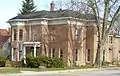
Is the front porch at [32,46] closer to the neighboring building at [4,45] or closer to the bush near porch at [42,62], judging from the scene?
the neighboring building at [4,45]

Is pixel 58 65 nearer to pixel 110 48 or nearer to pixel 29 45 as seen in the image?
pixel 29 45

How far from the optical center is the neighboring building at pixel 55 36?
2144 inches

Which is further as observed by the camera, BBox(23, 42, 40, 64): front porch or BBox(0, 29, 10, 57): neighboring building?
BBox(0, 29, 10, 57): neighboring building

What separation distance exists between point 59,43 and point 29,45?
5146mm

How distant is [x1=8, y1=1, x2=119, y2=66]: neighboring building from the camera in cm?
5447

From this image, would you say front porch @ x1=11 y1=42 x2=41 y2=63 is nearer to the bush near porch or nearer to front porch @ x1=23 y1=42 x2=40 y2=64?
front porch @ x1=23 y1=42 x2=40 y2=64

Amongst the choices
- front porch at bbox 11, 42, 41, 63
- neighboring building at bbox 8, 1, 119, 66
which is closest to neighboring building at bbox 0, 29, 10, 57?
front porch at bbox 11, 42, 41, 63

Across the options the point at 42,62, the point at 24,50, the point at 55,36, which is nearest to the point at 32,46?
the point at 24,50

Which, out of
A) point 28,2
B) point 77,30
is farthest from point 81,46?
point 28,2

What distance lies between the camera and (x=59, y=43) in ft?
182

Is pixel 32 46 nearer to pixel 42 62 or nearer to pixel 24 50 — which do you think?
pixel 24 50

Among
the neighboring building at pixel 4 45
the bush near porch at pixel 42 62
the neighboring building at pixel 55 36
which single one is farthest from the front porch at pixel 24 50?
the bush near porch at pixel 42 62

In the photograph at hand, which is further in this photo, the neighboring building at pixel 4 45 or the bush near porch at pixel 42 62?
the neighboring building at pixel 4 45

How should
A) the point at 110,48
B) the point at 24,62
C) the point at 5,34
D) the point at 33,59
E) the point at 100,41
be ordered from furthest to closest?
the point at 5,34 → the point at 110,48 → the point at 100,41 → the point at 24,62 → the point at 33,59
